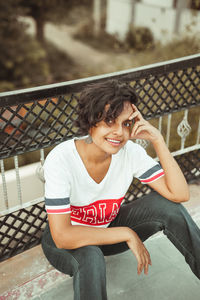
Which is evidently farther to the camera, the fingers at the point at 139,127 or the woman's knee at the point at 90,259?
the fingers at the point at 139,127

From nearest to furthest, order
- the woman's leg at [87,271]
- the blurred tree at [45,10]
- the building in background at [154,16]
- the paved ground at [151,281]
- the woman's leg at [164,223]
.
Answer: the woman's leg at [87,271] < the woman's leg at [164,223] < the paved ground at [151,281] < the building in background at [154,16] < the blurred tree at [45,10]

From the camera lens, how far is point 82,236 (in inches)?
65.7

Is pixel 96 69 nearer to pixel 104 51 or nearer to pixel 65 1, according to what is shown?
pixel 104 51

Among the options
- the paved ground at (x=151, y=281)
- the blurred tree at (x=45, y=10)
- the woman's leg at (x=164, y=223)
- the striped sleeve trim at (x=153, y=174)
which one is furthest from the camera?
the blurred tree at (x=45, y=10)

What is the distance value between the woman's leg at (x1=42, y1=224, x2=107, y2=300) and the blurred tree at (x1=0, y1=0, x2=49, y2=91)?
854 cm

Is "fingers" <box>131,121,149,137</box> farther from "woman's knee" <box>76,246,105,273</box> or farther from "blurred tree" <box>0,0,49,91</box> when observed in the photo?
"blurred tree" <box>0,0,49,91</box>

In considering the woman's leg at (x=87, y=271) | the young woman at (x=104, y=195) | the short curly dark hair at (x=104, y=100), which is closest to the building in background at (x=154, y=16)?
the young woman at (x=104, y=195)

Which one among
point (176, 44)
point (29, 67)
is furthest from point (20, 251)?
point (29, 67)

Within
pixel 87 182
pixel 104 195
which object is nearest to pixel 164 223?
pixel 104 195

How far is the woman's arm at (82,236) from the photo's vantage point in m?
1.66

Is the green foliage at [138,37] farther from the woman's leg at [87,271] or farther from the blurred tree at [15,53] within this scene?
the woman's leg at [87,271]

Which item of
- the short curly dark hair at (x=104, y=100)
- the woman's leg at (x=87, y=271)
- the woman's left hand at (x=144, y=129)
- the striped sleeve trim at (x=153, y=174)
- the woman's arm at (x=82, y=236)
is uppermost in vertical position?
the short curly dark hair at (x=104, y=100)

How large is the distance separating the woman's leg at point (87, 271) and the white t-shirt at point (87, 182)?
0.65 ft

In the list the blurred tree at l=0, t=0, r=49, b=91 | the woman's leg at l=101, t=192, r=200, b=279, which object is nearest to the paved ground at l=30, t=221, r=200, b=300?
the woman's leg at l=101, t=192, r=200, b=279
